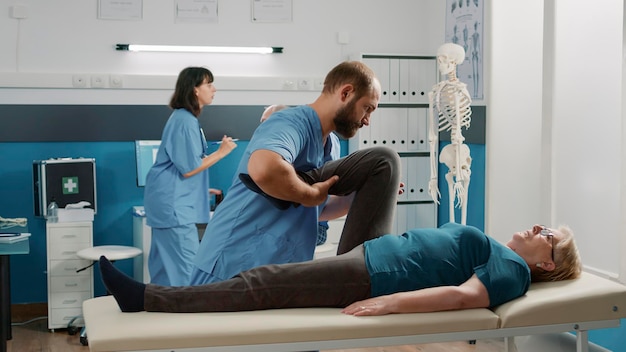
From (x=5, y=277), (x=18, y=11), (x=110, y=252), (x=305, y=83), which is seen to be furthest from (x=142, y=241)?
(x=18, y=11)

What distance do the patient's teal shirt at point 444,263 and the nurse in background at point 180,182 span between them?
5.90 ft

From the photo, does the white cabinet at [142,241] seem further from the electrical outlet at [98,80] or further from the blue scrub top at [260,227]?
the blue scrub top at [260,227]

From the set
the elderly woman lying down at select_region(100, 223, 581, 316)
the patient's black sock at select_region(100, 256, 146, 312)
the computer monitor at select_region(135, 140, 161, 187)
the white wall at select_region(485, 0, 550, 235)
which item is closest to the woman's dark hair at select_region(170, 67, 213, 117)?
the computer monitor at select_region(135, 140, 161, 187)

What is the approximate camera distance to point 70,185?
4.59 meters

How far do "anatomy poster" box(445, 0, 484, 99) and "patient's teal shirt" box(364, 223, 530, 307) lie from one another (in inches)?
85.1

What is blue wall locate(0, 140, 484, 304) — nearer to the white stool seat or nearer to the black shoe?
the white stool seat

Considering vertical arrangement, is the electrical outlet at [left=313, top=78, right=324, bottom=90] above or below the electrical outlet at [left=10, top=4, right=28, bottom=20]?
below

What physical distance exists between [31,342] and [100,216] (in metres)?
0.94

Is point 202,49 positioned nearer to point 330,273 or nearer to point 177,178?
point 177,178

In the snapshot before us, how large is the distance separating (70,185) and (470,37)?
2.49m

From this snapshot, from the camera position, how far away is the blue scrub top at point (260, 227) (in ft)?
7.91

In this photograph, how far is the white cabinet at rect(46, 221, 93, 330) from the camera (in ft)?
14.6

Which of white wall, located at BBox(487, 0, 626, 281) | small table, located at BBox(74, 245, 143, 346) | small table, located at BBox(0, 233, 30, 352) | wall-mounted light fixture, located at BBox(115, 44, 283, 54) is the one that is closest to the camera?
white wall, located at BBox(487, 0, 626, 281)

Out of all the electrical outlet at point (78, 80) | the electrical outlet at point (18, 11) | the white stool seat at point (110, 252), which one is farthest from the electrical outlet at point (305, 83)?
the electrical outlet at point (18, 11)
